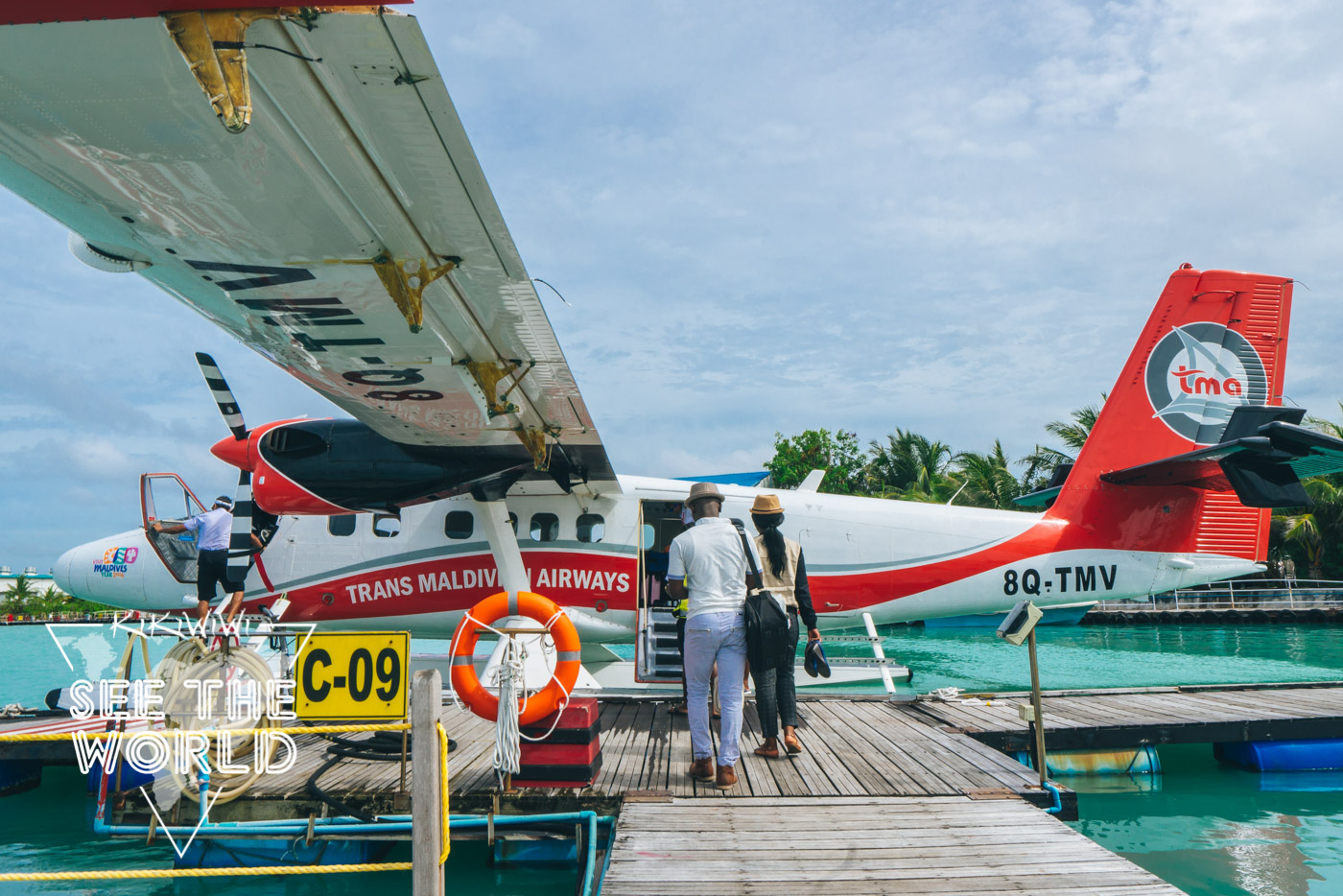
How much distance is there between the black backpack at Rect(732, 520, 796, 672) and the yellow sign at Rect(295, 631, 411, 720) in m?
2.24

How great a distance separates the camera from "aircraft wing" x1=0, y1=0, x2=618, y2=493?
2621mm

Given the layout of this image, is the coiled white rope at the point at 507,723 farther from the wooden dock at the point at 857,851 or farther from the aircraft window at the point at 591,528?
the aircraft window at the point at 591,528

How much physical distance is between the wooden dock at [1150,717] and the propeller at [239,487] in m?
7.34

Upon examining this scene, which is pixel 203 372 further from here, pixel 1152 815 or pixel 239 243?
pixel 1152 815

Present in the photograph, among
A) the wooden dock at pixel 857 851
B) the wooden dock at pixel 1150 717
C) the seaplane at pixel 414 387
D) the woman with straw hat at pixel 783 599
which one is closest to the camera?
the seaplane at pixel 414 387

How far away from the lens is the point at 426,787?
10.3 ft

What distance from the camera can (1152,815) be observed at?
6121 millimetres

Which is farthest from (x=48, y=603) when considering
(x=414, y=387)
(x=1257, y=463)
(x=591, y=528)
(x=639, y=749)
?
(x=1257, y=463)

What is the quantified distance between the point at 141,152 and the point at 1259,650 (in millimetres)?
24168

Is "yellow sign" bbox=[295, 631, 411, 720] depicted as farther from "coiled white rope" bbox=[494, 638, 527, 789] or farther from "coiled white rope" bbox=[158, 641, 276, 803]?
"coiled white rope" bbox=[494, 638, 527, 789]

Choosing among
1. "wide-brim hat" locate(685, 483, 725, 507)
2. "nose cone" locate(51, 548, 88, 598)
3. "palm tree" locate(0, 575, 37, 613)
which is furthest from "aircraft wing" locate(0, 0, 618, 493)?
"palm tree" locate(0, 575, 37, 613)

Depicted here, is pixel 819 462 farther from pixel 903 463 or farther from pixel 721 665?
pixel 721 665

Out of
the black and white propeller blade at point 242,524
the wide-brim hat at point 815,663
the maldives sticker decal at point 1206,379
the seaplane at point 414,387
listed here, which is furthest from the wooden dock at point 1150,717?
the black and white propeller blade at point 242,524

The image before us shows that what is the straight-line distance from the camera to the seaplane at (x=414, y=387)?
2885 millimetres
